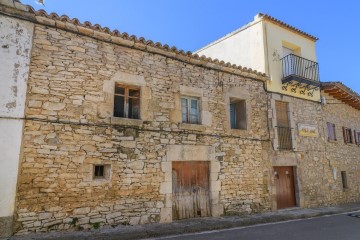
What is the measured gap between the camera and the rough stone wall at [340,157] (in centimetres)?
1039

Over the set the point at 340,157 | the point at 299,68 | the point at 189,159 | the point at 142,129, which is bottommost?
the point at 189,159

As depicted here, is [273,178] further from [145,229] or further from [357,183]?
[357,183]

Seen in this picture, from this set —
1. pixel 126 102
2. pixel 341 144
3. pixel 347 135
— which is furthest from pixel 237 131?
pixel 347 135

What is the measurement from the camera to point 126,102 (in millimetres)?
6387

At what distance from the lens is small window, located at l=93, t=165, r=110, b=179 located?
5.69 metres

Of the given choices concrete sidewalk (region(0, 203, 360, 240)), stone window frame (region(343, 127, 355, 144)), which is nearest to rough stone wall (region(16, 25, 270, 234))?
concrete sidewalk (region(0, 203, 360, 240))

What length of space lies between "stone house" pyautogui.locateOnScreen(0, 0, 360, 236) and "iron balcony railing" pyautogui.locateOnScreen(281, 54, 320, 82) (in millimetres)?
77

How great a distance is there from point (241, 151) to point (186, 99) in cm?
231

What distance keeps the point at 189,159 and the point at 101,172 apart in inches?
88.9

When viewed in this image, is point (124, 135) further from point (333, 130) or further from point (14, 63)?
point (333, 130)

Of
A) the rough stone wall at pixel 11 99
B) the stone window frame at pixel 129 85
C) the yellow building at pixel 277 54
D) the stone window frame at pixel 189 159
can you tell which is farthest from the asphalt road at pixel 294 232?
the yellow building at pixel 277 54

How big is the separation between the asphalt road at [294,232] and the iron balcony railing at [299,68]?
4825mm

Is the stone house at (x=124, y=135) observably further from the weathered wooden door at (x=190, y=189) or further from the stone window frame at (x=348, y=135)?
the stone window frame at (x=348, y=135)

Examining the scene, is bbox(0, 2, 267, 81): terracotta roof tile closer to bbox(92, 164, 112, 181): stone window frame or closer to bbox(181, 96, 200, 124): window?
bbox(181, 96, 200, 124): window
